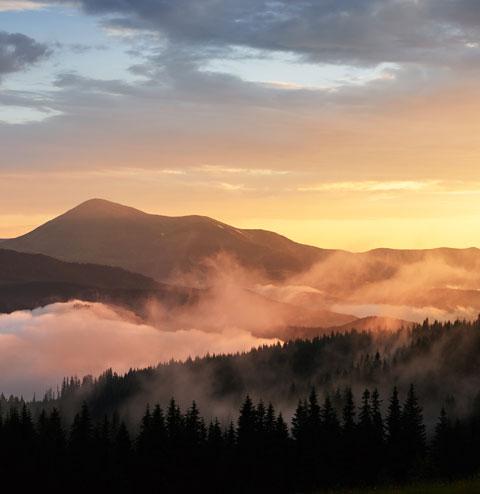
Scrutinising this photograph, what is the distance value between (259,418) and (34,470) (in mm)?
30943

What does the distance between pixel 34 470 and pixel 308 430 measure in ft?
121

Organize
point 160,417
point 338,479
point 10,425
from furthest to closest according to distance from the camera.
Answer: point 10,425 → point 160,417 → point 338,479

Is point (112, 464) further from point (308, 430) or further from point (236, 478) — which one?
point (308, 430)

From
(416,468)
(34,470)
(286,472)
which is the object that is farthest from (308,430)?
(34,470)

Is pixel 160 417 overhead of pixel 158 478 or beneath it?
overhead

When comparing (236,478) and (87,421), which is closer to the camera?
(236,478)

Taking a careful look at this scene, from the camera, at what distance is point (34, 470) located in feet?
370

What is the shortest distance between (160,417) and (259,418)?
1436cm

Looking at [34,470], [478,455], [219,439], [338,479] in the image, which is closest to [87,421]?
[34,470]

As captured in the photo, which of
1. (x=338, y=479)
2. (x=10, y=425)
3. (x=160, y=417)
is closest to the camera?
(x=338, y=479)

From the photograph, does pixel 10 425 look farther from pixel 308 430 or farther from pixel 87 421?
pixel 308 430

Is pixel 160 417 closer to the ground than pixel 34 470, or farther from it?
farther from it

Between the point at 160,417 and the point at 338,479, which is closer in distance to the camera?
the point at 338,479

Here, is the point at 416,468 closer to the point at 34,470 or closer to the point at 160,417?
the point at 160,417
